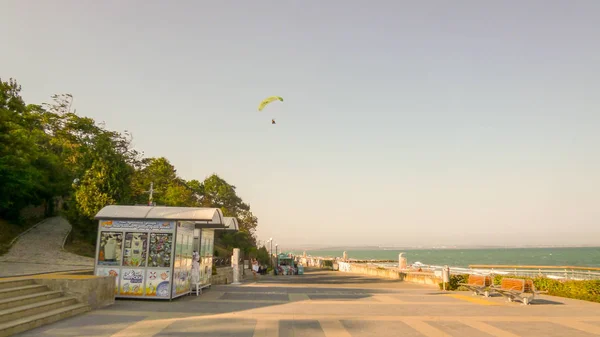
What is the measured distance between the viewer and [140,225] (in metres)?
15.7

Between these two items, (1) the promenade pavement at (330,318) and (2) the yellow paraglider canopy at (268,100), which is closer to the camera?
(1) the promenade pavement at (330,318)

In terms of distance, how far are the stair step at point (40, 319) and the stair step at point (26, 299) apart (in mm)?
622

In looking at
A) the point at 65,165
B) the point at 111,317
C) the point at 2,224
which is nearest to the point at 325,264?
the point at 65,165

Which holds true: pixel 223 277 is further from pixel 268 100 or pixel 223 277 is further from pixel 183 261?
pixel 268 100

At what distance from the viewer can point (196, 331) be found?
9656 mm

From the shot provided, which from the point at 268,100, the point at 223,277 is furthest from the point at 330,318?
the point at 223,277

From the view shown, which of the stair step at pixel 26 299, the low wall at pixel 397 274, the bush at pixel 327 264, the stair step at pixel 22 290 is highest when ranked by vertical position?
the stair step at pixel 22 290

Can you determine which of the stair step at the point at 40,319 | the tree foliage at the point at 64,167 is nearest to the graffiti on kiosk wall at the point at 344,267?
the tree foliage at the point at 64,167

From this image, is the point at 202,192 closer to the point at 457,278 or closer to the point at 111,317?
the point at 457,278

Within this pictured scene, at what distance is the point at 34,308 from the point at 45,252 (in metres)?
22.6

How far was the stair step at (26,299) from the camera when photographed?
10.1 metres

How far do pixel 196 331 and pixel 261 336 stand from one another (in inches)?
64.1

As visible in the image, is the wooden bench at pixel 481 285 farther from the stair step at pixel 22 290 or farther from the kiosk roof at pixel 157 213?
the stair step at pixel 22 290

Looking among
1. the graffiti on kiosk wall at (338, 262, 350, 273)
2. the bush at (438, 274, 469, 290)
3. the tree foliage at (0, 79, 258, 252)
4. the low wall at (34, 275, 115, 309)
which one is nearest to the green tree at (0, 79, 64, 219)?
the tree foliage at (0, 79, 258, 252)
